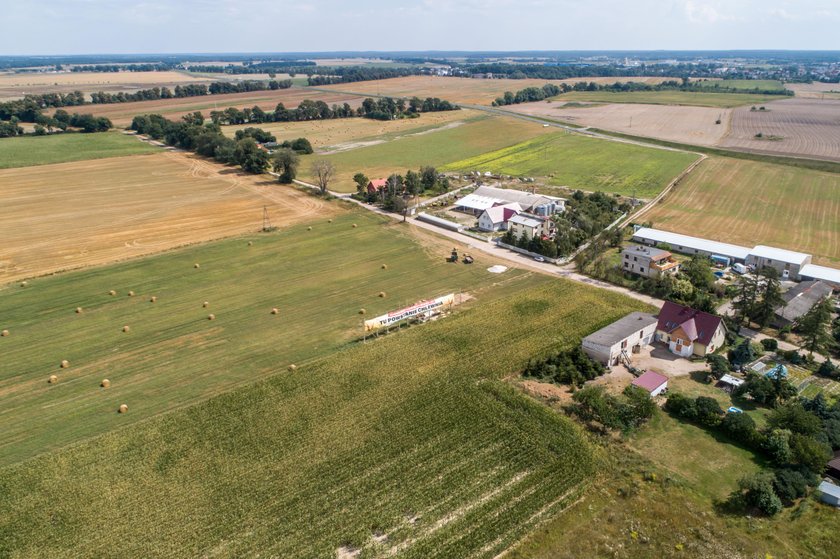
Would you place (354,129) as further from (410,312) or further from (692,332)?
(692,332)

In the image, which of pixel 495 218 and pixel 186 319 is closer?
pixel 186 319

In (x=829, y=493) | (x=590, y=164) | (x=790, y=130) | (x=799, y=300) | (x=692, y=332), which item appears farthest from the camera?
(x=790, y=130)

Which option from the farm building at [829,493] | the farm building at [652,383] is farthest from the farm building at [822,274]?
the farm building at [829,493]

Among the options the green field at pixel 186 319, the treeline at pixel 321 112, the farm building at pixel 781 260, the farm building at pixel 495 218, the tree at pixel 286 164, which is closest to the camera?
the green field at pixel 186 319

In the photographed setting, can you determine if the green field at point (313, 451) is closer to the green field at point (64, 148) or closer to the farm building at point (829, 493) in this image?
the farm building at point (829, 493)

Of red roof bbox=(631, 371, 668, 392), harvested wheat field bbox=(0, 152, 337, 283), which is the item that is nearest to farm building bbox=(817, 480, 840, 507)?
red roof bbox=(631, 371, 668, 392)

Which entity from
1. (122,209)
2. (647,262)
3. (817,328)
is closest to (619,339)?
(817,328)

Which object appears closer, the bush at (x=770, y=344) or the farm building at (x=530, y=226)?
the bush at (x=770, y=344)

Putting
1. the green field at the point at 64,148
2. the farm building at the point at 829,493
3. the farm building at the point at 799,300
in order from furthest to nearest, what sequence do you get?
1. the green field at the point at 64,148
2. the farm building at the point at 799,300
3. the farm building at the point at 829,493
